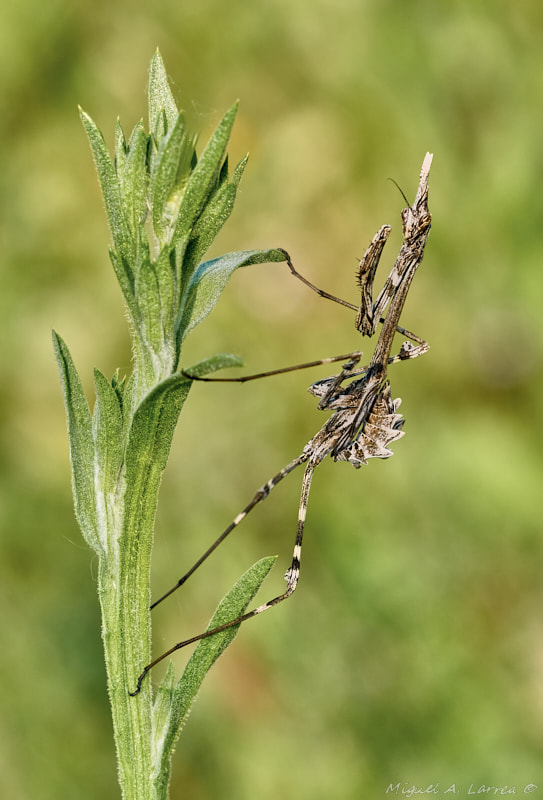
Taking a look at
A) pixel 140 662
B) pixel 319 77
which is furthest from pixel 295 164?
pixel 140 662

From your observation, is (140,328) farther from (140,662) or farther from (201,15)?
(201,15)

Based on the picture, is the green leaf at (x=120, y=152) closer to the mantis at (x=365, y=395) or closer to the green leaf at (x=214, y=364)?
the green leaf at (x=214, y=364)

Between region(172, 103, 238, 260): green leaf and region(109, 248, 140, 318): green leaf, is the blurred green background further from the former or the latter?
region(172, 103, 238, 260): green leaf

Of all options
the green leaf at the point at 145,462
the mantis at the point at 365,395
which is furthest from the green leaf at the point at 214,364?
the mantis at the point at 365,395

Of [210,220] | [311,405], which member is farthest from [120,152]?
[311,405]

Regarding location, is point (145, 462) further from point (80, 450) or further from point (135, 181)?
point (135, 181)

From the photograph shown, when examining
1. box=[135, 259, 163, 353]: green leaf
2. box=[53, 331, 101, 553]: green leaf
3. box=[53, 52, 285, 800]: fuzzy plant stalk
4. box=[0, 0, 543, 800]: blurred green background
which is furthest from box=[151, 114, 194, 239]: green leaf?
box=[0, 0, 543, 800]: blurred green background
